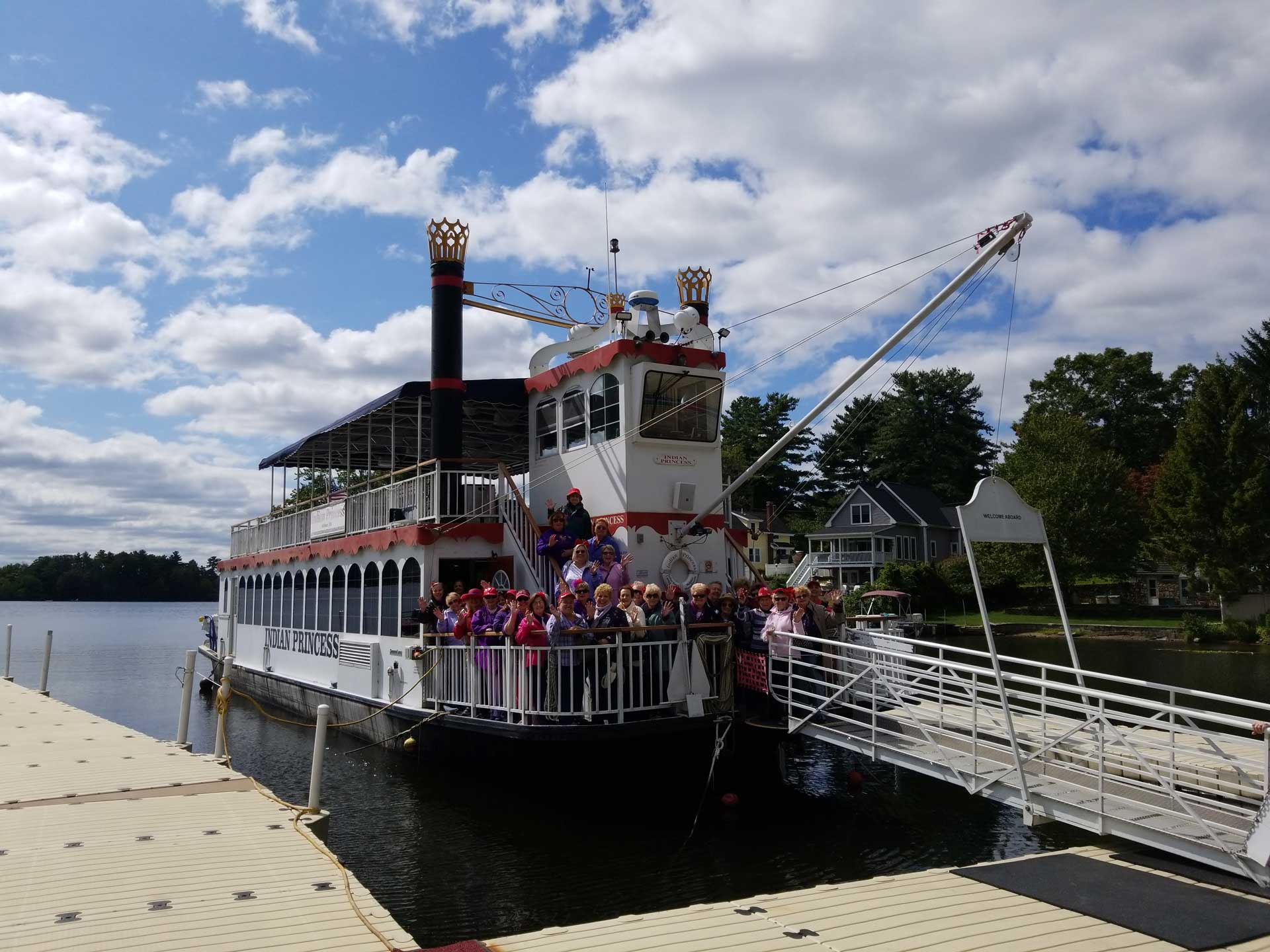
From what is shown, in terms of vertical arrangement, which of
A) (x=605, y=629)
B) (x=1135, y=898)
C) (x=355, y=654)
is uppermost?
(x=605, y=629)

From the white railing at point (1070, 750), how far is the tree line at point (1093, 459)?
1293 centimetres

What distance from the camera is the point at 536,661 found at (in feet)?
34.8

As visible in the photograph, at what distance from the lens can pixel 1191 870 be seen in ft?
21.7

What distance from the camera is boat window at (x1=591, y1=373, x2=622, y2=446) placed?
13.6m

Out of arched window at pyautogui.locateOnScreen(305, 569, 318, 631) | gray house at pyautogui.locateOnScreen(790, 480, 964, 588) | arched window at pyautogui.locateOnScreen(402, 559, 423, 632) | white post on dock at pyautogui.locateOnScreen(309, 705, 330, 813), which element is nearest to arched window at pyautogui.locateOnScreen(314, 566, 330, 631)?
arched window at pyautogui.locateOnScreen(305, 569, 318, 631)

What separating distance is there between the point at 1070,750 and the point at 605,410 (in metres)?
7.60

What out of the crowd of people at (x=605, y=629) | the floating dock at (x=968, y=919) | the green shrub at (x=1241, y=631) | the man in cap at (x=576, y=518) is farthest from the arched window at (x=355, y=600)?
the green shrub at (x=1241, y=631)

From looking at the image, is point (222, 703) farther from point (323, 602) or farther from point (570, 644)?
point (323, 602)

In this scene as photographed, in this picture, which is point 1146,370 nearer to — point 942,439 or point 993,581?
point 942,439

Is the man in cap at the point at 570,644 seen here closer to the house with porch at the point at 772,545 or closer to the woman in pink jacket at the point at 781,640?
the woman in pink jacket at the point at 781,640

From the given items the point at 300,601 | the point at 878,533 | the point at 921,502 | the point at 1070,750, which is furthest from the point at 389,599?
the point at 921,502

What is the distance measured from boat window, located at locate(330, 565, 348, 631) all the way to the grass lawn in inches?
1362

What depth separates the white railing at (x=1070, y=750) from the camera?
6762mm

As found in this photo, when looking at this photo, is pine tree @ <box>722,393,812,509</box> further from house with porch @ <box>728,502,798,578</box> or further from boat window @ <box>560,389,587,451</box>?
boat window @ <box>560,389,587,451</box>
